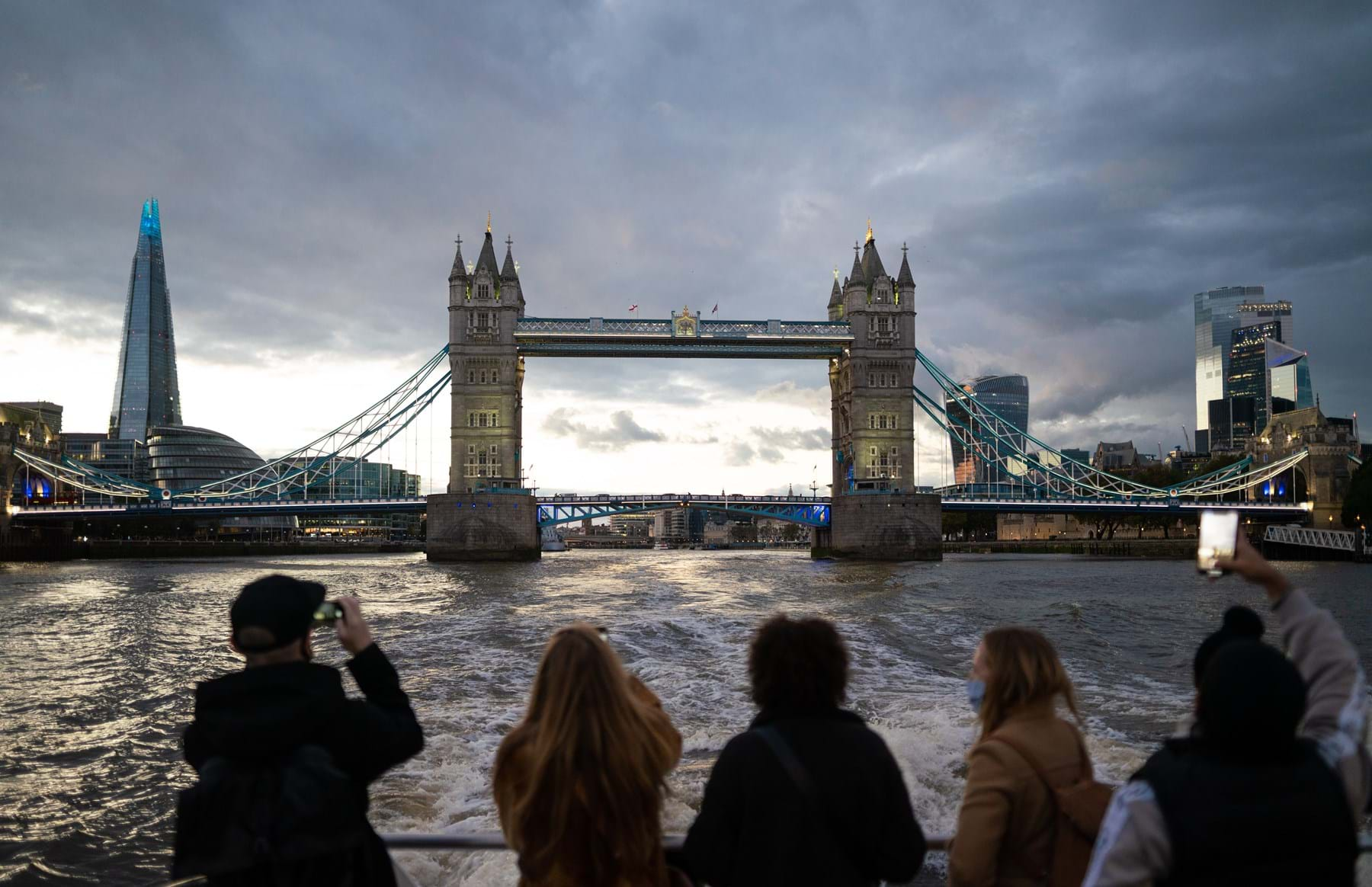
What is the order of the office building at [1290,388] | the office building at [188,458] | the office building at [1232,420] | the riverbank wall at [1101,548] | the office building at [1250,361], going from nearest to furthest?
the riverbank wall at [1101,548], the office building at [188,458], the office building at [1290,388], the office building at [1232,420], the office building at [1250,361]

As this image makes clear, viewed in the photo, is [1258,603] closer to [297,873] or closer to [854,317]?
[297,873]

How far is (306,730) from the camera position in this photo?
2303mm

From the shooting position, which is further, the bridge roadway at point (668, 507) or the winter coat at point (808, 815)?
the bridge roadway at point (668, 507)

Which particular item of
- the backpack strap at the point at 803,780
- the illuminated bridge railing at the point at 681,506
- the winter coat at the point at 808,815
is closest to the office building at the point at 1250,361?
the illuminated bridge railing at the point at 681,506

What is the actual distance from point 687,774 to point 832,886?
4.83 meters

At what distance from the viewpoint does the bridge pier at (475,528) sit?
5069cm

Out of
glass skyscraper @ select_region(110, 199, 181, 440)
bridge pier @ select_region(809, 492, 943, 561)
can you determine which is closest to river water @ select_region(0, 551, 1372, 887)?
bridge pier @ select_region(809, 492, 943, 561)

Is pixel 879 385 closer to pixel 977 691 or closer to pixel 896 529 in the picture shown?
pixel 896 529

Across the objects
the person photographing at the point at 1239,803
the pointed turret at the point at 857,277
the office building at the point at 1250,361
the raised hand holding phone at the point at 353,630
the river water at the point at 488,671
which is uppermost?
the office building at the point at 1250,361

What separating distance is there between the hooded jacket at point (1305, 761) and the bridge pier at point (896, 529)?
171 feet

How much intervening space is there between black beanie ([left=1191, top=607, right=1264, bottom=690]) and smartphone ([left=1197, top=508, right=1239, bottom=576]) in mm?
118

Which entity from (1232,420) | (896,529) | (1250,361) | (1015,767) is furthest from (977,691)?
(1250,361)

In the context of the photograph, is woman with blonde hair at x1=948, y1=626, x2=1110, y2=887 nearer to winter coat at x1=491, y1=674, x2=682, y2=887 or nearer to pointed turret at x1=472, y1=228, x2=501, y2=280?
winter coat at x1=491, y1=674, x2=682, y2=887

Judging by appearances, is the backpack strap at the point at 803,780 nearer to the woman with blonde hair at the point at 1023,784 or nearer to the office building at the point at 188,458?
the woman with blonde hair at the point at 1023,784
